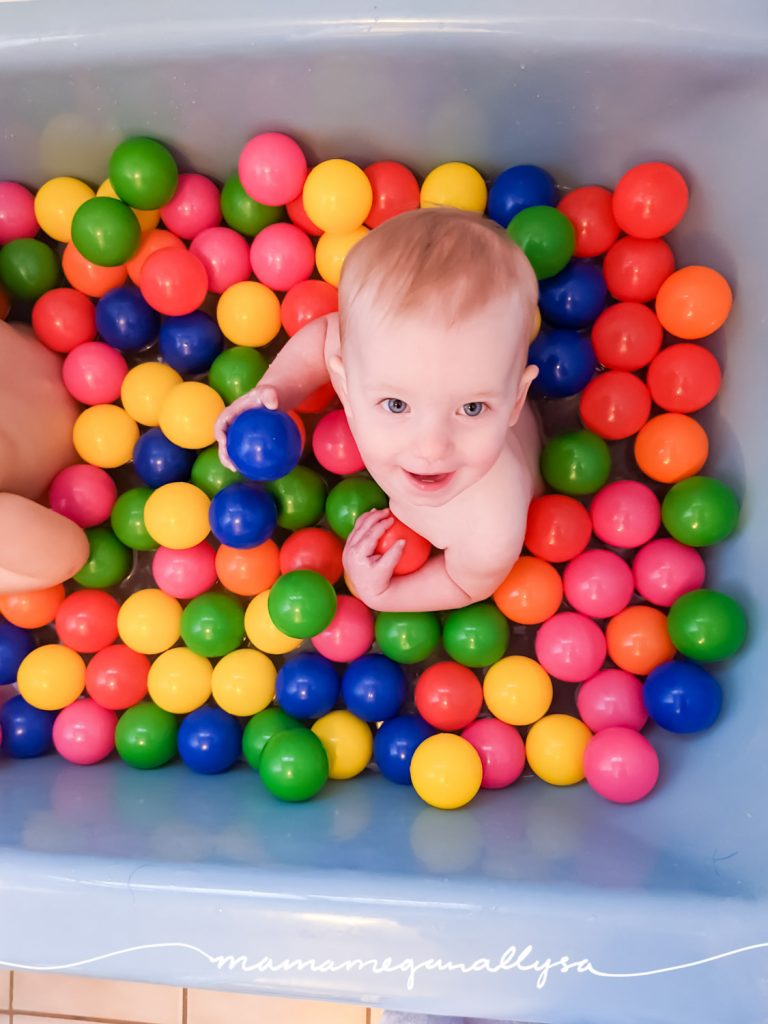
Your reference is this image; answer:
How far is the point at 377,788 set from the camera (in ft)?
4.20

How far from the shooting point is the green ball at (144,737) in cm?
129

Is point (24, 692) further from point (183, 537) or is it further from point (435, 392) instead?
point (435, 392)

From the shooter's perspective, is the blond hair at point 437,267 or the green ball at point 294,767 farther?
the green ball at point 294,767

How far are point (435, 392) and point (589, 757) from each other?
55 centimetres

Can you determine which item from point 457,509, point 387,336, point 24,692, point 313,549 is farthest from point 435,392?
point 24,692

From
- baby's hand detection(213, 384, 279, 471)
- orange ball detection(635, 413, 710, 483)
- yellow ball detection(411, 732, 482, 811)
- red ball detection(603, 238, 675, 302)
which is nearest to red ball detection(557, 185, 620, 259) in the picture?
red ball detection(603, 238, 675, 302)

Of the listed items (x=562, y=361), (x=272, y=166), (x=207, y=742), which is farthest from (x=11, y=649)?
(x=562, y=361)

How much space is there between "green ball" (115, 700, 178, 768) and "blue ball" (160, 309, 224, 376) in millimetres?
472

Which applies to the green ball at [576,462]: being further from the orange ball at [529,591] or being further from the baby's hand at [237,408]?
the baby's hand at [237,408]

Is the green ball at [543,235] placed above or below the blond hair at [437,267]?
above

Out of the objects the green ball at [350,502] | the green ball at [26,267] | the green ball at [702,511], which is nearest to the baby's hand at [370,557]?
the green ball at [350,502]

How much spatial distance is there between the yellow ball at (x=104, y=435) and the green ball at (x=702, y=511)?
2.40ft

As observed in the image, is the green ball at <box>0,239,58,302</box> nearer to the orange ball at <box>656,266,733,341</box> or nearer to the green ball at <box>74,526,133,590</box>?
the green ball at <box>74,526,133,590</box>

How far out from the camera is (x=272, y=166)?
1.28 meters
